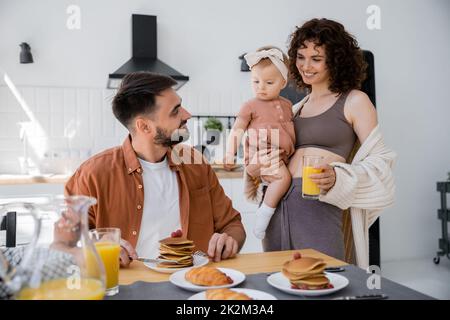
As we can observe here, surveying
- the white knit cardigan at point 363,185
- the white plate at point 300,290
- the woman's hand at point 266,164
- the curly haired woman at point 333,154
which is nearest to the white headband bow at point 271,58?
the curly haired woman at point 333,154

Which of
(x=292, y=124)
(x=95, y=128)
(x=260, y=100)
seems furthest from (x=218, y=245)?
(x=95, y=128)

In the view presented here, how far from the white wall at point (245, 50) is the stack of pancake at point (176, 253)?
8.42ft

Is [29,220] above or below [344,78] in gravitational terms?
below

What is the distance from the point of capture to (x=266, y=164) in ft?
5.36

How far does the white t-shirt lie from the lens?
57.3 inches

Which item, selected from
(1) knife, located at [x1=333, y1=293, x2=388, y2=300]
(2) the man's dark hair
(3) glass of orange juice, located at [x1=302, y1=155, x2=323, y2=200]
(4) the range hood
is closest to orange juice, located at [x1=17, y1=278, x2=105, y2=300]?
(1) knife, located at [x1=333, y1=293, x2=388, y2=300]

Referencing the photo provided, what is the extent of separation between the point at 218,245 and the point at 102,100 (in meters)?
2.63

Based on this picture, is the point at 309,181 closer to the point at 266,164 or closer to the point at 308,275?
the point at 266,164

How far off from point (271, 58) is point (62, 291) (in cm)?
121

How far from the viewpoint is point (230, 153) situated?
180cm

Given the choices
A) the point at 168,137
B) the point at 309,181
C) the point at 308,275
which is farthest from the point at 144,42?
the point at 308,275

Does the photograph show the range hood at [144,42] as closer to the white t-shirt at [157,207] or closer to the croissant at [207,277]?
the white t-shirt at [157,207]

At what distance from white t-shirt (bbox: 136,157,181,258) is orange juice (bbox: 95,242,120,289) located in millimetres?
535
